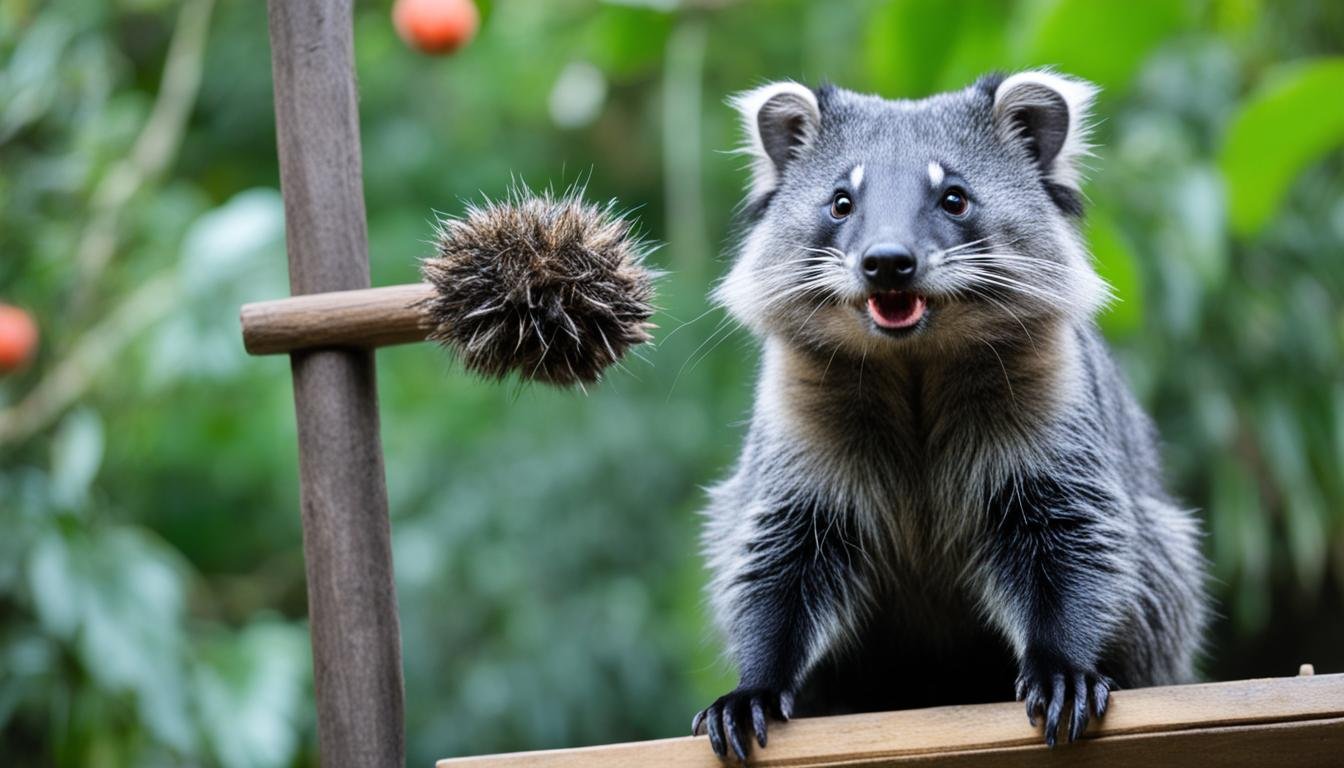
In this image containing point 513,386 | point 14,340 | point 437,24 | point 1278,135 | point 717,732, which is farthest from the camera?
point 1278,135

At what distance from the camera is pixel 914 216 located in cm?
280

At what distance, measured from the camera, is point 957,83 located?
207 inches

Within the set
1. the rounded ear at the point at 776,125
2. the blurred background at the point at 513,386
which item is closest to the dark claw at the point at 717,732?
the rounded ear at the point at 776,125

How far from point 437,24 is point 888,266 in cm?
169

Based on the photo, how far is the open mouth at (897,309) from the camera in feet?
9.16

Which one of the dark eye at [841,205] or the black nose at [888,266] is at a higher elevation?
the dark eye at [841,205]

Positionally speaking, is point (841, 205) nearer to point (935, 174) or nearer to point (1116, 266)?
point (935, 174)

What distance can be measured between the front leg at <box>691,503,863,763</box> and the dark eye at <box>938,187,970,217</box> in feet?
2.12

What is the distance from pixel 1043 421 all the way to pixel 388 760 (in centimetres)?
141

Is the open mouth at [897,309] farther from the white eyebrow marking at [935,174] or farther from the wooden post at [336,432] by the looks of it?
the wooden post at [336,432]

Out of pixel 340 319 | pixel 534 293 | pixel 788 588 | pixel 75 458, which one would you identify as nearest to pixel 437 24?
pixel 340 319

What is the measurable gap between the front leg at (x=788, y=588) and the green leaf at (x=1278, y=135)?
240 cm

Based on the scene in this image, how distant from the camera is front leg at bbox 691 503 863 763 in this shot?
2.97 metres

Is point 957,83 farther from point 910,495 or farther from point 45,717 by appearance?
point 45,717
